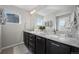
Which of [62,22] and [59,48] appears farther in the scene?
[62,22]

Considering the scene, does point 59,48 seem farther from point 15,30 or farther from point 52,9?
point 15,30

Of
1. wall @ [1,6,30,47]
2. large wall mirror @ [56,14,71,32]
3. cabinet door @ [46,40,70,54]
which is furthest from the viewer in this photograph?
wall @ [1,6,30,47]

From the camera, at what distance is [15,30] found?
2281mm

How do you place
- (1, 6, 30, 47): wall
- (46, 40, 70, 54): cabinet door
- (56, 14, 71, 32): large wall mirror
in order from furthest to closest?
(1, 6, 30, 47): wall, (56, 14, 71, 32): large wall mirror, (46, 40, 70, 54): cabinet door

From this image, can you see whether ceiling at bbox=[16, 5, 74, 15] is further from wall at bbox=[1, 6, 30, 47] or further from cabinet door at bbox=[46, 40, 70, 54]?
cabinet door at bbox=[46, 40, 70, 54]

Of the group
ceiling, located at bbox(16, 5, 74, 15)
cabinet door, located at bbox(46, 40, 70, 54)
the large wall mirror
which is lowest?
cabinet door, located at bbox(46, 40, 70, 54)

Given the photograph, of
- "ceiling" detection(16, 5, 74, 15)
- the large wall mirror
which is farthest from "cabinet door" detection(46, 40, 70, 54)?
"ceiling" detection(16, 5, 74, 15)

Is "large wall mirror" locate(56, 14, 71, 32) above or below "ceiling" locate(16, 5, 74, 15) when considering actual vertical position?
below

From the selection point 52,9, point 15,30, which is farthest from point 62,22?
point 15,30

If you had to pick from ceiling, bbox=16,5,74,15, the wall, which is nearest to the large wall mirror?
ceiling, bbox=16,5,74,15

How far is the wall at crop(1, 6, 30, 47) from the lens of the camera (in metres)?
2.24

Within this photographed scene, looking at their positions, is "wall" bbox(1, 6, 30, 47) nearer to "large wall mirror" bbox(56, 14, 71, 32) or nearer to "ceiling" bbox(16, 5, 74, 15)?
"ceiling" bbox(16, 5, 74, 15)

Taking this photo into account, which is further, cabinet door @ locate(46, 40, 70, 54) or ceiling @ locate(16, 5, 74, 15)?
ceiling @ locate(16, 5, 74, 15)
